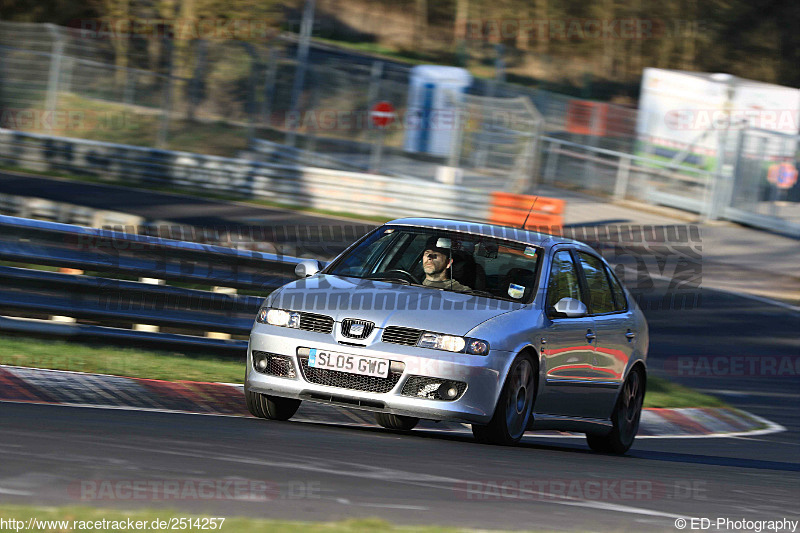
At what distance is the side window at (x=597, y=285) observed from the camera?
9062 mm

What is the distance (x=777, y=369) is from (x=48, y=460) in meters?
12.5

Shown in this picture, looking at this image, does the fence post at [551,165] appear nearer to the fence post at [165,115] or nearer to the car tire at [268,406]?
the fence post at [165,115]

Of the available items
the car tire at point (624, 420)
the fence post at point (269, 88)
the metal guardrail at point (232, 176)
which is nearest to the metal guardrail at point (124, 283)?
the car tire at point (624, 420)

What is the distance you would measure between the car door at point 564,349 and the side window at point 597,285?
20cm

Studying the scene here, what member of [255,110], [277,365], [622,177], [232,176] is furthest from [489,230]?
[622,177]

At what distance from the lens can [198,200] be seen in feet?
74.4

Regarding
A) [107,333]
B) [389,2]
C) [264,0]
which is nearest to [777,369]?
[107,333]

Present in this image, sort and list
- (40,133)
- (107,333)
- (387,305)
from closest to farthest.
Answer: (387,305)
(107,333)
(40,133)

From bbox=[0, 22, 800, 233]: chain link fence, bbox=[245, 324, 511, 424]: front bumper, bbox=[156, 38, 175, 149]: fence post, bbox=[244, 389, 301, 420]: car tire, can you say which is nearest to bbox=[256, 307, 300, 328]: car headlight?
bbox=[245, 324, 511, 424]: front bumper

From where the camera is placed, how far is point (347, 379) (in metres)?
7.32

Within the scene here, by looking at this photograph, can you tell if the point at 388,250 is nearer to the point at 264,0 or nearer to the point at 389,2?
the point at 264,0

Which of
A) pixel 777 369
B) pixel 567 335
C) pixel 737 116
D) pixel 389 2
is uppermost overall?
pixel 389 2

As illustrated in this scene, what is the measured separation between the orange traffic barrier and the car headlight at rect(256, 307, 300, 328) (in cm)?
1513

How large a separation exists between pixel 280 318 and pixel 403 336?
829mm
